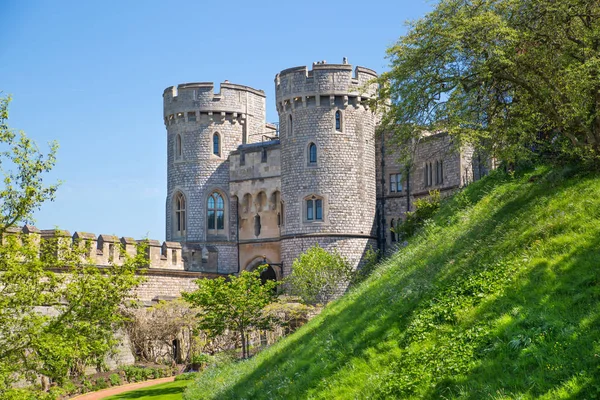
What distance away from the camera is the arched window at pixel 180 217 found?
4444cm

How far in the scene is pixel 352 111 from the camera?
4003 cm

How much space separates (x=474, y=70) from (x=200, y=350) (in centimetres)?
2058

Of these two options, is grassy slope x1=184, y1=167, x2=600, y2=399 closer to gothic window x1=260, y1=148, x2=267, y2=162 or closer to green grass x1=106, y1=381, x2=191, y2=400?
green grass x1=106, y1=381, x2=191, y2=400

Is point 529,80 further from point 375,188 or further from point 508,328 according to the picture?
point 375,188

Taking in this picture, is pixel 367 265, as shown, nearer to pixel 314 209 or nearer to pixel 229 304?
pixel 314 209

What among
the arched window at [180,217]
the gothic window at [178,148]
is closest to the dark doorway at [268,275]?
the arched window at [180,217]

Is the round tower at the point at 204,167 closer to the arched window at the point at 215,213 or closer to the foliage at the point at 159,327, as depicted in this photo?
the arched window at the point at 215,213

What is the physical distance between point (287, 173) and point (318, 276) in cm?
674

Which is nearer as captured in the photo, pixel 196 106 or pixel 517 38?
pixel 517 38

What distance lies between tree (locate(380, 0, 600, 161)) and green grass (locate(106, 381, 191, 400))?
11.2 m

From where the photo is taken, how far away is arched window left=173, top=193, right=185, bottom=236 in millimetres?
44438

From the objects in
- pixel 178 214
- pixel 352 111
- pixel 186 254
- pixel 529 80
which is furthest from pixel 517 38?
pixel 178 214

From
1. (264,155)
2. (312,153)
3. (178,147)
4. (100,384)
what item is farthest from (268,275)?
(100,384)

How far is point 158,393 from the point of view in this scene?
24781 mm
